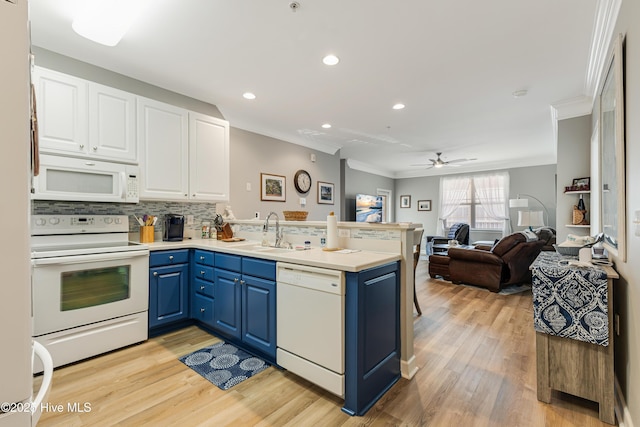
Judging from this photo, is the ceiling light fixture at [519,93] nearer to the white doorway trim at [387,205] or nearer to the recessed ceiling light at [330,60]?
the recessed ceiling light at [330,60]

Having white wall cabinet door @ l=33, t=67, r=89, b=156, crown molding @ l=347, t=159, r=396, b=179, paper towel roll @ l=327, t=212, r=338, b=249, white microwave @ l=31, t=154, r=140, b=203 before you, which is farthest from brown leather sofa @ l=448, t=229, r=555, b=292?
white wall cabinet door @ l=33, t=67, r=89, b=156

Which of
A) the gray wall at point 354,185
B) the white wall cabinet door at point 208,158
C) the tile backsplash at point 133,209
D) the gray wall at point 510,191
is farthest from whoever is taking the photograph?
the gray wall at point 354,185

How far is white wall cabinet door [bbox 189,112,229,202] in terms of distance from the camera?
3.31m

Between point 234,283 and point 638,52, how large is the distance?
9.40 feet

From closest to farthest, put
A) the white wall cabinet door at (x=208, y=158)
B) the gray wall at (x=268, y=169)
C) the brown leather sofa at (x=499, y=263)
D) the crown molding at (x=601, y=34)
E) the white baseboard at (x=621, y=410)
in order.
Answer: the white baseboard at (x=621, y=410), the crown molding at (x=601, y=34), the white wall cabinet door at (x=208, y=158), the gray wall at (x=268, y=169), the brown leather sofa at (x=499, y=263)

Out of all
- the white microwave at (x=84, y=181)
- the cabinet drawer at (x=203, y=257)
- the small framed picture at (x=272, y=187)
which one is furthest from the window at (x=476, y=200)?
the white microwave at (x=84, y=181)

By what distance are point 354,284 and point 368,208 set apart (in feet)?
20.0

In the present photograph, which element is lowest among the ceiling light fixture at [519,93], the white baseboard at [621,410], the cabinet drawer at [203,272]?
the white baseboard at [621,410]

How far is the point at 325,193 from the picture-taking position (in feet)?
18.0

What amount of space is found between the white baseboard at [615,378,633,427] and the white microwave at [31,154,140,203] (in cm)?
385

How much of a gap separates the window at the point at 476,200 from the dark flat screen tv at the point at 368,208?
196 centimetres

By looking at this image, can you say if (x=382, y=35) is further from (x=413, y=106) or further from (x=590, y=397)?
(x=590, y=397)

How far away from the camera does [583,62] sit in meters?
2.62

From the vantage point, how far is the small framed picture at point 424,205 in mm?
8727
